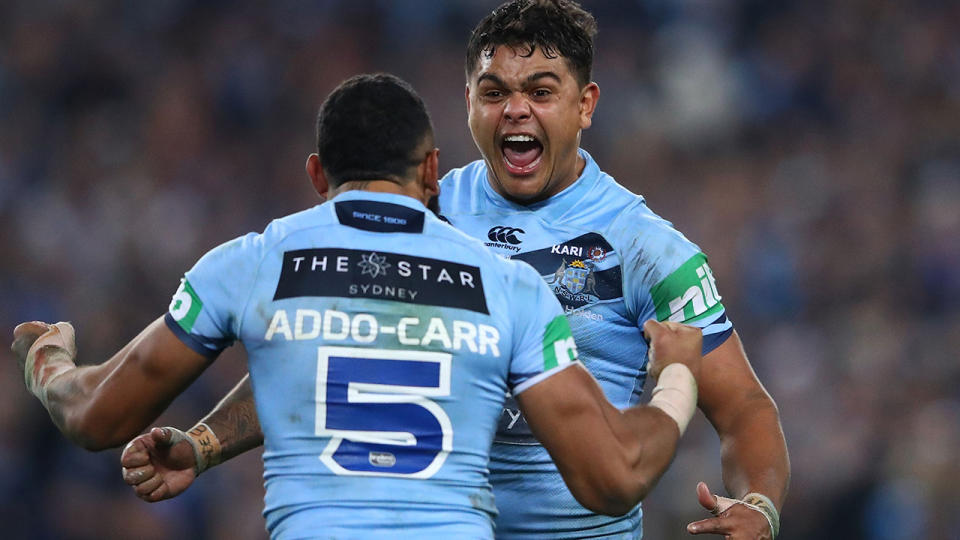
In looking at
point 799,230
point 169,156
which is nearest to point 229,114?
point 169,156

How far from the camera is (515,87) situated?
5.07 metres

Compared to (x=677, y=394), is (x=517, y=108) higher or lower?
higher

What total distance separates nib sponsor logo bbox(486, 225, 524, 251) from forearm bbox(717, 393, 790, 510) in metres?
0.98

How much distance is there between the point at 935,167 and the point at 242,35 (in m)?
6.86

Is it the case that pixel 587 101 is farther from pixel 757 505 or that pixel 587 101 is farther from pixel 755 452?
pixel 757 505

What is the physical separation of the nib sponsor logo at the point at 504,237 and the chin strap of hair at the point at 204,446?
1.18 meters

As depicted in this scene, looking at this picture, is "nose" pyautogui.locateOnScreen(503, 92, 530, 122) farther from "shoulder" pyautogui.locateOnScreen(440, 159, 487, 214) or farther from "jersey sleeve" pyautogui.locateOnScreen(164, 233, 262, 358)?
"jersey sleeve" pyautogui.locateOnScreen(164, 233, 262, 358)

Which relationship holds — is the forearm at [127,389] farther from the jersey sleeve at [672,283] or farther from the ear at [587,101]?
the ear at [587,101]

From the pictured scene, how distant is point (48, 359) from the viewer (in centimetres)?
430

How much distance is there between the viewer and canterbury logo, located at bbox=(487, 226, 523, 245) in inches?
197

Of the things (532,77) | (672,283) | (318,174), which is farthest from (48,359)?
(672,283)

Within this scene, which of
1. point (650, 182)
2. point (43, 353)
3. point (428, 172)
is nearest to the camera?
point (428, 172)

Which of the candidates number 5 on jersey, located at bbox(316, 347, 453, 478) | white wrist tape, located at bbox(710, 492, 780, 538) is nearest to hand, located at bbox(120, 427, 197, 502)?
number 5 on jersey, located at bbox(316, 347, 453, 478)

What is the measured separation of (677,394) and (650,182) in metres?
9.04
